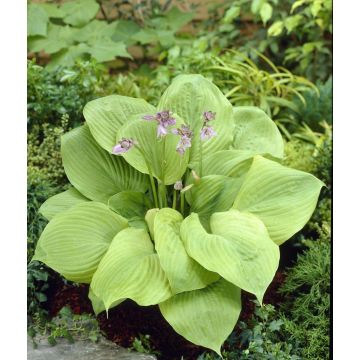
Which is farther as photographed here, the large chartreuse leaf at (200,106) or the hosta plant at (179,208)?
the large chartreuse leaf at (200,106)

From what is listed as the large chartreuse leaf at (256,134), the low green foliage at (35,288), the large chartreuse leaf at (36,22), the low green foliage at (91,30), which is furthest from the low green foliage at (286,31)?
the low green foliage at (35,288)

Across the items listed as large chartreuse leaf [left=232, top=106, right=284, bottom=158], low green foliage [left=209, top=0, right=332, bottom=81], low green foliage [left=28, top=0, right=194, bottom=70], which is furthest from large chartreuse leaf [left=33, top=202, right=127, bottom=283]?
low green foliage [left=209, top=0, right=332, bottom=81]

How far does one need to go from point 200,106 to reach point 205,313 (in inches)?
27.9

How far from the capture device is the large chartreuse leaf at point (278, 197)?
1916 millimetres

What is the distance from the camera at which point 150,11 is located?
3938 mm

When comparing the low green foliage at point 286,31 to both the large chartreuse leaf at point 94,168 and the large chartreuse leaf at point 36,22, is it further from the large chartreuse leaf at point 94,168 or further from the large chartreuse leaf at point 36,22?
the large chartreuse leaf at point 94,168

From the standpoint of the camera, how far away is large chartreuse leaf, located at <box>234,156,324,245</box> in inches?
75.4

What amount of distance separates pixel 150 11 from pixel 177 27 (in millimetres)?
228

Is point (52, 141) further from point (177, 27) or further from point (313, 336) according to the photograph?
point (177, 27)

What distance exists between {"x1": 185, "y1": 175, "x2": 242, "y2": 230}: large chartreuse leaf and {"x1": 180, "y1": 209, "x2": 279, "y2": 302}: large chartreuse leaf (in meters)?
0.14

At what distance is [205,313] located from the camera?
1.79 m

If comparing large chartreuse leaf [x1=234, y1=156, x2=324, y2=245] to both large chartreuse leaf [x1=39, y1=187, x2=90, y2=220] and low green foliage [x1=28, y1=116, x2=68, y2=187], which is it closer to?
large chartreuse leaf [x1=39, y1=187, x2=90, y2=220]

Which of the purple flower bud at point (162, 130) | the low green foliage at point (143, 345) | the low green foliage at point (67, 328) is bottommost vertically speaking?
the low green foliage at point (143, 345)
